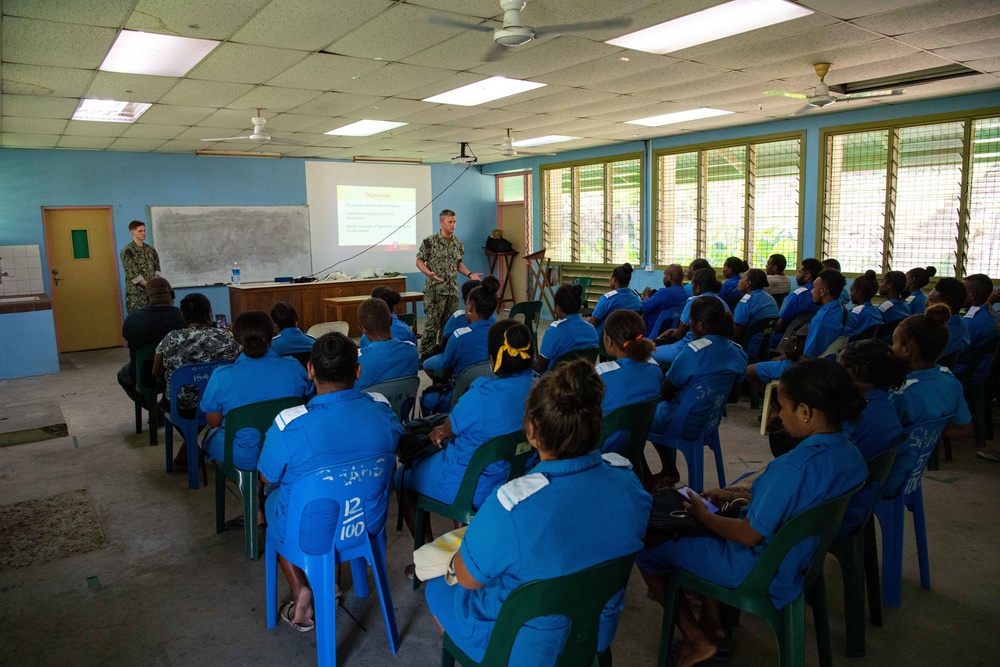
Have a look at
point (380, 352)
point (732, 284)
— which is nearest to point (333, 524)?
point (380, 352)

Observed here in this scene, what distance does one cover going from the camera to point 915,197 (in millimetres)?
6926

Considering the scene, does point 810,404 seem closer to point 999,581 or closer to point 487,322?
point 999,581

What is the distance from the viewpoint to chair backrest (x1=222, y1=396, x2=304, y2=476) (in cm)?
278

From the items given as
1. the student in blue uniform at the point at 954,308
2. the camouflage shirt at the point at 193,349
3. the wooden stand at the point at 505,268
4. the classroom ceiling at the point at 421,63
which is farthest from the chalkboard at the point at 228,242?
the student in blue uniform at the point at 954,308

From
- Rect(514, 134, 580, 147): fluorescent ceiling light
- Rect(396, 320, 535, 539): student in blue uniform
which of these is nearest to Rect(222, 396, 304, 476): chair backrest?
Rect(396, 320, 535, 539): student in blue uniform

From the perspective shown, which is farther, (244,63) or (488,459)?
(244,63)

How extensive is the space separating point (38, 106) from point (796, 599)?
22.5 feet

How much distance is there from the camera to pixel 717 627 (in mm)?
2242

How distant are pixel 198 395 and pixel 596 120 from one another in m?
5.45

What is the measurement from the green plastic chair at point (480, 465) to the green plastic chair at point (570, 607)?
32.0 inches

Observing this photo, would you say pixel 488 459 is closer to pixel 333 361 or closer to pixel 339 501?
pixel 339 501

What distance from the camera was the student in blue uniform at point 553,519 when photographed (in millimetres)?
1383

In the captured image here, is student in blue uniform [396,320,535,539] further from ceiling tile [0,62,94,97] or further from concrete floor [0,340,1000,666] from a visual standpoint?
ceiling tile [0,62,94,97]

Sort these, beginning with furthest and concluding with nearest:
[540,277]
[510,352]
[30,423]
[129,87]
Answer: [540,277] → [30,423] → [129,87] → [510,352]
